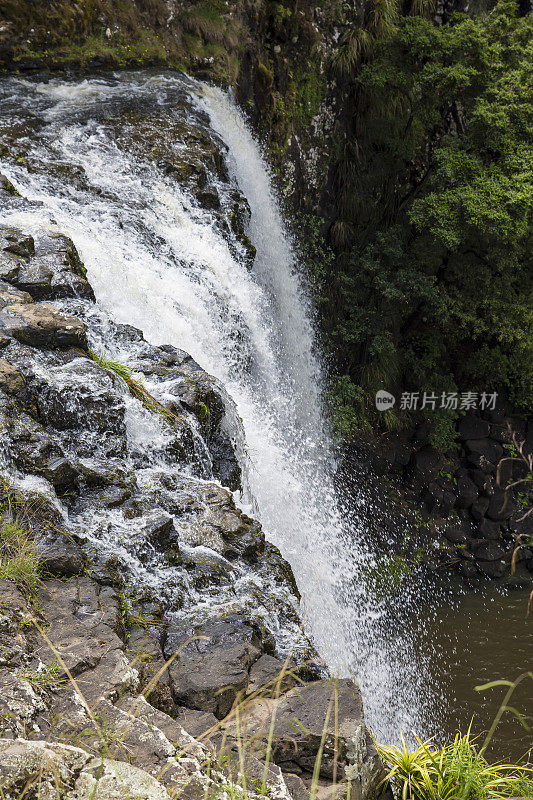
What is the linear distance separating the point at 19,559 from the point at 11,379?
1.51 meters

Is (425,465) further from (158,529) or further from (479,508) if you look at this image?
(158,529)

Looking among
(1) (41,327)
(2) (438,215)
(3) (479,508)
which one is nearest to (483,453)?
(3) (479,508)

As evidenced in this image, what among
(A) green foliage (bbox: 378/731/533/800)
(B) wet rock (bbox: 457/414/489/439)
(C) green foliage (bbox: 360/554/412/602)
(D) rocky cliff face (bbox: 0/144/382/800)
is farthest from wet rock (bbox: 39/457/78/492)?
(B) wet rock (bbox: 457/414/489/439)

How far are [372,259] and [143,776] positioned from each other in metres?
9.05

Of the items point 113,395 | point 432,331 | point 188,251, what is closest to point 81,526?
Answer: point 113,395

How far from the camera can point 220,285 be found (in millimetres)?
7066

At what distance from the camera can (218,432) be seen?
5.29 metres

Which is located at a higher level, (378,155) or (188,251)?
(378,155)

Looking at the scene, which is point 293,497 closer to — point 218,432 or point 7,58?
point 218,432

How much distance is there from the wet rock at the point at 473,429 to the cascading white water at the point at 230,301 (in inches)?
120

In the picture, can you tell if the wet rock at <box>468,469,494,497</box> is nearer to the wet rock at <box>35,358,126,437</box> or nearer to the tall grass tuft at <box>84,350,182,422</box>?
the tall grass tuft at <box>84,350,182,422</box>

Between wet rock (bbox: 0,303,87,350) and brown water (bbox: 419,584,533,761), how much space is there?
518 cm

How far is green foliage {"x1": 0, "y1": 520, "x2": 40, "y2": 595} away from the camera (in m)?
3.07

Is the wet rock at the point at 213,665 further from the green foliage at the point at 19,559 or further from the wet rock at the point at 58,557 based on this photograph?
the green foliage at the point at 19,559
